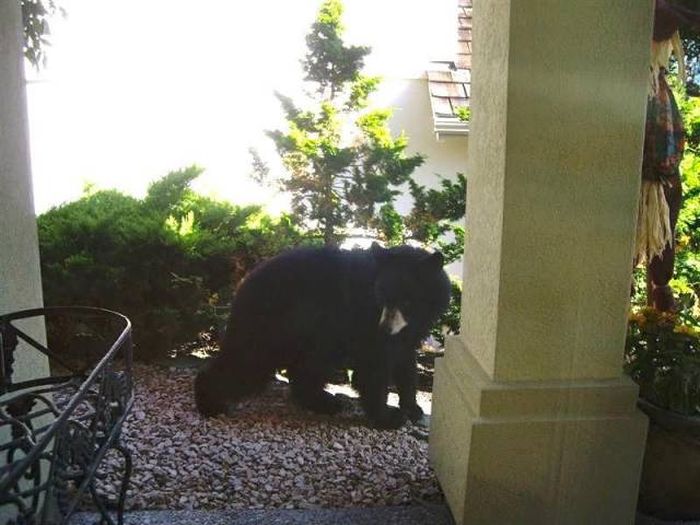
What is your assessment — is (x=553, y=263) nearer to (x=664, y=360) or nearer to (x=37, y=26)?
(x=664, y=360)

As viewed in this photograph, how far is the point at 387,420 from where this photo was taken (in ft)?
11.0

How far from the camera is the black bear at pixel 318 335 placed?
326 centimetres

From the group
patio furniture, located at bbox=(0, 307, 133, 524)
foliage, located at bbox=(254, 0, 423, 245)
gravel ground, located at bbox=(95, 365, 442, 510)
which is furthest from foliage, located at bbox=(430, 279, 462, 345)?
patio furniture, located at bbox=(0, 307, 133, 524)

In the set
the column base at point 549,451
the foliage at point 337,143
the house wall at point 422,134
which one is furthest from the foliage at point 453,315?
the column base at point 549,451

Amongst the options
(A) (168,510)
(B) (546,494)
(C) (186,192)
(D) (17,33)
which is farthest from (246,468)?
(C) (186,192)

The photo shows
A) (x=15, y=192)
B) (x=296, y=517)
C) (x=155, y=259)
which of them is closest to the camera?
(x=15, y=192)

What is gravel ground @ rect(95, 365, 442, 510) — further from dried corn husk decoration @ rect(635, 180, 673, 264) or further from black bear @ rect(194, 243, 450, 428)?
dried corn husk decoration @ rect(635, 180, 673, 264)

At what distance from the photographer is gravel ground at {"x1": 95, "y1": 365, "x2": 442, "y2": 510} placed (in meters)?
2.60

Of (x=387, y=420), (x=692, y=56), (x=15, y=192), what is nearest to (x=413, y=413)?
(x=387, y=420)

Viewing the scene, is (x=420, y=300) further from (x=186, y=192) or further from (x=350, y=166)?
(x=186, y=192)

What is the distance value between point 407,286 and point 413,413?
0.82 meters

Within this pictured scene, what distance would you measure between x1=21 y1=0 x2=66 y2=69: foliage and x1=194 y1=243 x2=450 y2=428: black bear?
180 centimetres

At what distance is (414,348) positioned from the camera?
334 cm

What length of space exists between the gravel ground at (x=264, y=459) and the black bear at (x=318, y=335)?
0.54ft
